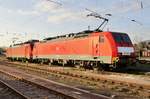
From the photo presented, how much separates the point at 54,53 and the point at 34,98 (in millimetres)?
23994

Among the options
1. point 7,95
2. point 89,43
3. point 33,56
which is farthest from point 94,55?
point 33,56

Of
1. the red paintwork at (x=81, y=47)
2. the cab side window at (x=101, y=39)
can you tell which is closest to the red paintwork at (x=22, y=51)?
the red paintwork at (x=81, y=47)

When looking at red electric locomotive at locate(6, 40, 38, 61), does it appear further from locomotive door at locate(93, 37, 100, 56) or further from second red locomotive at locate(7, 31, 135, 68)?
locomotive door at locate(93, 37, 100, 56)

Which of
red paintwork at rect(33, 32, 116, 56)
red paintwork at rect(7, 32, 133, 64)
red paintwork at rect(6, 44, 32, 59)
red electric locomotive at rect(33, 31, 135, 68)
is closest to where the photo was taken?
red electric locomotive at rect(33, 31, 135, 68)

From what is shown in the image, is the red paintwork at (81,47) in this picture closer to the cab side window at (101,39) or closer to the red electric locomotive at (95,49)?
the red electric locomotive at (95,49)

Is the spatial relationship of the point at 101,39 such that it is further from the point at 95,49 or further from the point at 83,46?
the point at 83,46

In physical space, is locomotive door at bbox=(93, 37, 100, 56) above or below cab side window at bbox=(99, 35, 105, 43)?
below

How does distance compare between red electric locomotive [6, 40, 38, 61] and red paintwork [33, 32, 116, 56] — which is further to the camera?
red electric locomotive [6, 40, 38, 61]

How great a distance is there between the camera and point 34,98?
511 inches

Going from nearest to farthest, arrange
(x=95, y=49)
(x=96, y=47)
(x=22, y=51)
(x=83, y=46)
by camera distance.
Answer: (x=96, y=47) < (x=95, y=49) < (x=83, y=46) < (x=22, y=51)

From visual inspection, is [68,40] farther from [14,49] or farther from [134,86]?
[14,49]

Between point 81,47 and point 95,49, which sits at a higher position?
point 81,47

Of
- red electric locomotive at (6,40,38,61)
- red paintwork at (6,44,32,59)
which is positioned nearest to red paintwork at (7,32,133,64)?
red electric locomotive at (6,40,38,61)

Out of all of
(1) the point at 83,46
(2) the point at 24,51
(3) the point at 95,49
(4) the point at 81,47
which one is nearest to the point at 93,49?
(3) the point at 95,49
